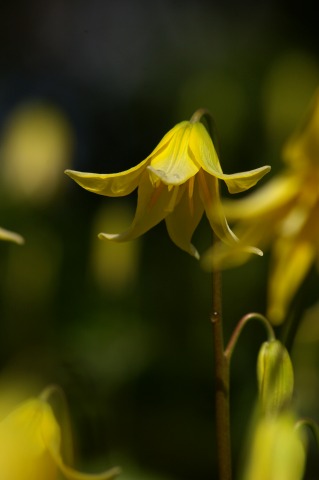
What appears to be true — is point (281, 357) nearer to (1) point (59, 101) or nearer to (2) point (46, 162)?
(2) point (46, 162)

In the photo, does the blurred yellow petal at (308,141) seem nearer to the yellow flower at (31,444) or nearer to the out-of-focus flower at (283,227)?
Result: the out-of-focus flower at (283,227)

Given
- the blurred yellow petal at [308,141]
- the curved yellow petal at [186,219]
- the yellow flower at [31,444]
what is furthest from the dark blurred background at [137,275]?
the blurred yellow petal at [308,141]

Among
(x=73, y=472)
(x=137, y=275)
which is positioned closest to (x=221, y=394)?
(x=73, y=472)

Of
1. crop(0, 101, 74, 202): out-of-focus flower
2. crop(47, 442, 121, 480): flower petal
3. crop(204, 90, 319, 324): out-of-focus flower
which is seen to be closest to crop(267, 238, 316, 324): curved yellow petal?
crop(204, 90, 319, 324): out-of-focus flower

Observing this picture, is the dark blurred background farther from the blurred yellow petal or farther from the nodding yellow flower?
the blurred yellow petal

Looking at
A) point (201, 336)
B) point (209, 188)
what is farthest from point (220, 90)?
point (209, 188)
